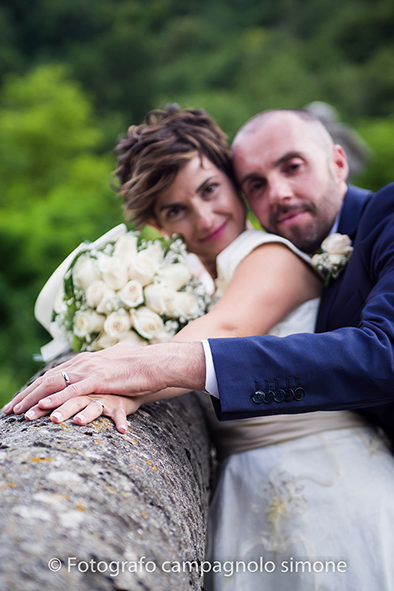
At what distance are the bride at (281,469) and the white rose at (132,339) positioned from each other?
29cm

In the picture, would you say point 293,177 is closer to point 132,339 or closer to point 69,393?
point 132,339

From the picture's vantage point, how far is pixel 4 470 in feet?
4.42

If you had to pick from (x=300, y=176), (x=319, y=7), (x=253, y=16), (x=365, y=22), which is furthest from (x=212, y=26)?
(x=300, y=176)

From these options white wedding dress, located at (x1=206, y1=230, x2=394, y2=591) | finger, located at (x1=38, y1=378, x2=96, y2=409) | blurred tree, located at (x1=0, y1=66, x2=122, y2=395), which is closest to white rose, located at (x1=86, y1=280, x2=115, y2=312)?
white wedding dress, located at (x1=206, y1=230, x2=394, y2=591)

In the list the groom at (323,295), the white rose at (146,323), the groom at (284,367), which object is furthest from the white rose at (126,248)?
the groom at (323,295)

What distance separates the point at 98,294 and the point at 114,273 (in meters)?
0.11

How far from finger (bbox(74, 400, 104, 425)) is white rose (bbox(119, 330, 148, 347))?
70 centimetres

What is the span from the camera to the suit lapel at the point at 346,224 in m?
2.63

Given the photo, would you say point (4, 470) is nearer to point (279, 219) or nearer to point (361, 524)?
point (361, 524)

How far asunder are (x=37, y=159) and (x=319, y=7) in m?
33.7

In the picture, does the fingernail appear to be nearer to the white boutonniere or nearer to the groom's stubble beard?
the white boutonniere

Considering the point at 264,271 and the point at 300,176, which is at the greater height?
the point at 300,176

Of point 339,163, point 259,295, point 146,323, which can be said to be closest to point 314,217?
point 339,163

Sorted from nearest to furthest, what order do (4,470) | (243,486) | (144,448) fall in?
1. (4,470)
2. (144,448)
3. (243,486)
